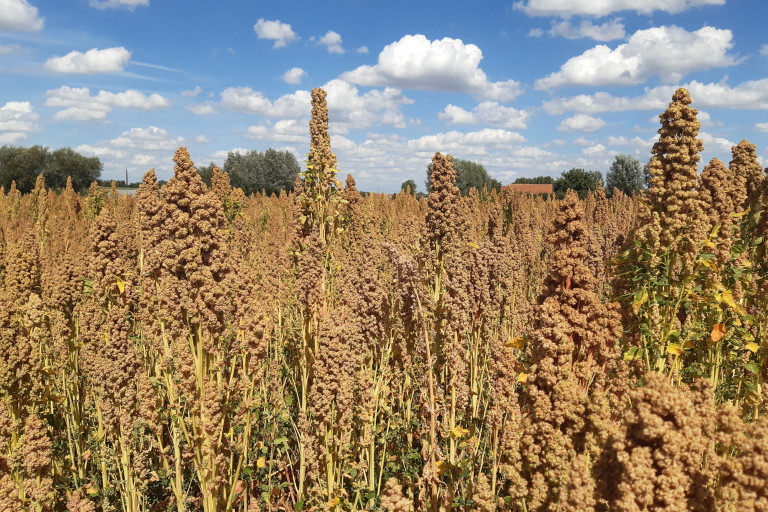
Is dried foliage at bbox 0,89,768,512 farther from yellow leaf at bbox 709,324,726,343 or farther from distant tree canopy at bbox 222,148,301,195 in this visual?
distant tree canopy at bbox 222,148,301,195

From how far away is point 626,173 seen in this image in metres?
57.2

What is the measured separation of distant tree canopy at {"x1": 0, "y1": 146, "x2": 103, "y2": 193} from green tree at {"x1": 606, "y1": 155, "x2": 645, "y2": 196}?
216 ft

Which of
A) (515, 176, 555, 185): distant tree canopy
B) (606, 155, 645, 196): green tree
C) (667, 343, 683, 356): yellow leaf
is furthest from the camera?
(515, 176, 555, 185): distant tree canopy

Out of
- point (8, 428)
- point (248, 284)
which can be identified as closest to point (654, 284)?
point (248, 284)

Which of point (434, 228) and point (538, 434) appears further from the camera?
point (434, 228)

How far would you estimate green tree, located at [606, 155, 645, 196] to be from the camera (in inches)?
2206

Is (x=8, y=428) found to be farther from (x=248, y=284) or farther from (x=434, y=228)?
(x=434, y=228)

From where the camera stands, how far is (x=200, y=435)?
3.54 m

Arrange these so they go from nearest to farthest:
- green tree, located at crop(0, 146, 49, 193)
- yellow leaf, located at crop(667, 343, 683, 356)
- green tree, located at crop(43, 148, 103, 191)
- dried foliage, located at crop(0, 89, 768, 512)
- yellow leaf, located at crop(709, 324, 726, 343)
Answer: dried foliage, located at crop(0, 89, 768, 512) → yellow leaf, located at crop(667, 343, 683, 356) → yellow leaf, located at crop(709, 324, 726, 343) → green tree, located at crop(0, 146, 49, 193) → green tree, located at crop(43, 148, 103, 191)

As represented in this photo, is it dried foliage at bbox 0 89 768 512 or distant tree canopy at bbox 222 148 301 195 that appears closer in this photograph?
dried foliage at bbox 0 89 768 512

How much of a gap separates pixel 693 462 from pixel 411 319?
3500 mm

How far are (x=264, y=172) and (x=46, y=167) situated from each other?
28.8 meters

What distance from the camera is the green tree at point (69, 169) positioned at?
213ft

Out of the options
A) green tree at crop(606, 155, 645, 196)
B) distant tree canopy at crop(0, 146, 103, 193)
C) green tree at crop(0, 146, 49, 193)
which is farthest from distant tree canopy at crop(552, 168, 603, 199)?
green tree at crop(0, 146, 49, 193)
